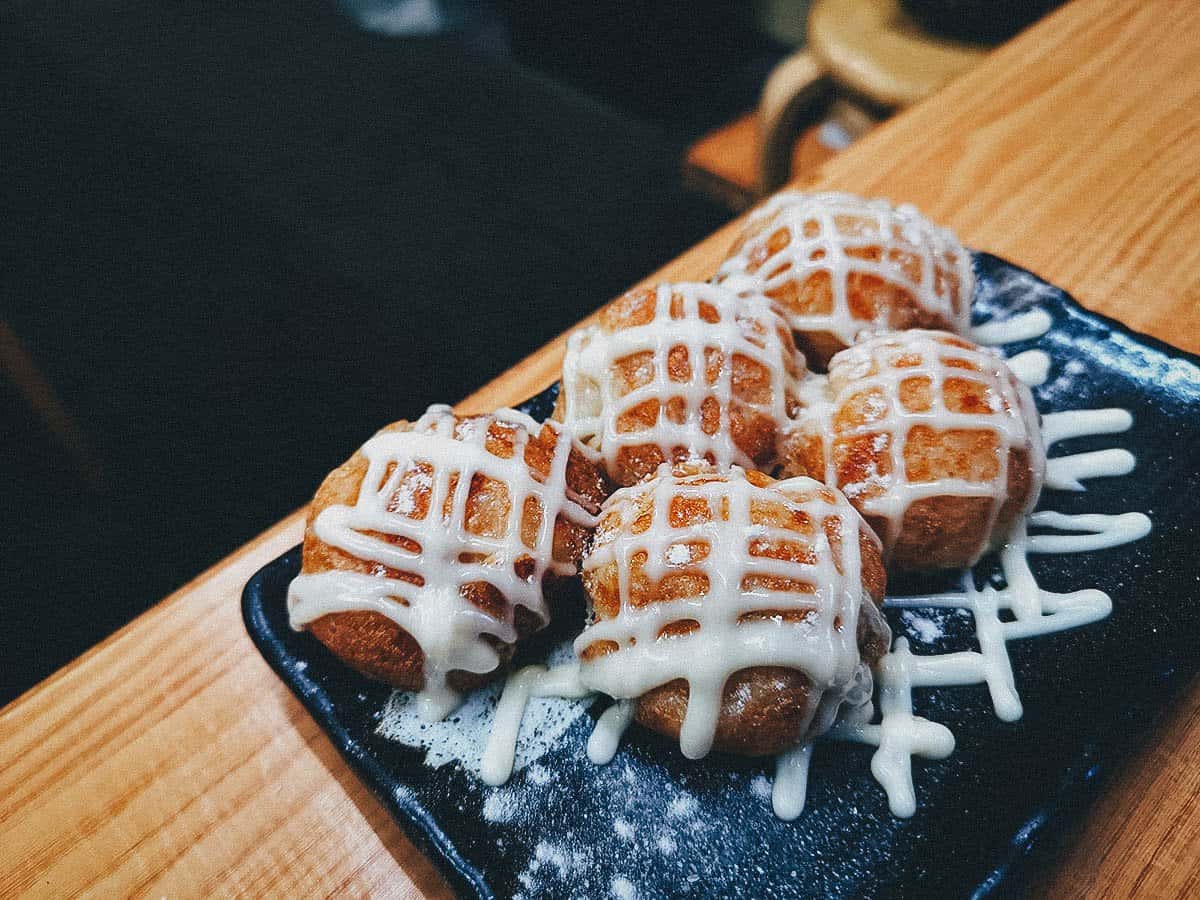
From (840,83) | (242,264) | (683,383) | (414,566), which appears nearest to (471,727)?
(414,566)

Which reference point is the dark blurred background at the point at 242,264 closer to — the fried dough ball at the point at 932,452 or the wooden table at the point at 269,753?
the wooden table at the point at 269,753

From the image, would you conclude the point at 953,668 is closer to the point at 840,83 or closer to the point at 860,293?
the point at 860,293

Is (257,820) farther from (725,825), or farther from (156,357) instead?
(156,357)

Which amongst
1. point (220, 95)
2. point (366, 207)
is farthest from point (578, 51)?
point (366, 207)

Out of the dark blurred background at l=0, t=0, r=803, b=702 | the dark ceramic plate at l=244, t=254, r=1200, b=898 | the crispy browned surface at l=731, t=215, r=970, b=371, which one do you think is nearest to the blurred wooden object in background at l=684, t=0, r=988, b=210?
the dark blurred background at l=0, t=0, r=803, b=702

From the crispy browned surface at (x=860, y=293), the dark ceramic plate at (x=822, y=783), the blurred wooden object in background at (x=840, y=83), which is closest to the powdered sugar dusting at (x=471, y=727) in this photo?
the dark ceramic plate at (x=822, y=783)

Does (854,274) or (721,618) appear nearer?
(721,618)

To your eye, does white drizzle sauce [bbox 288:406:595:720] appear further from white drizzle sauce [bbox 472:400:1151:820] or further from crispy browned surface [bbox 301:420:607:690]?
white drizzle sauce [bbox 472:400:1151:820]
